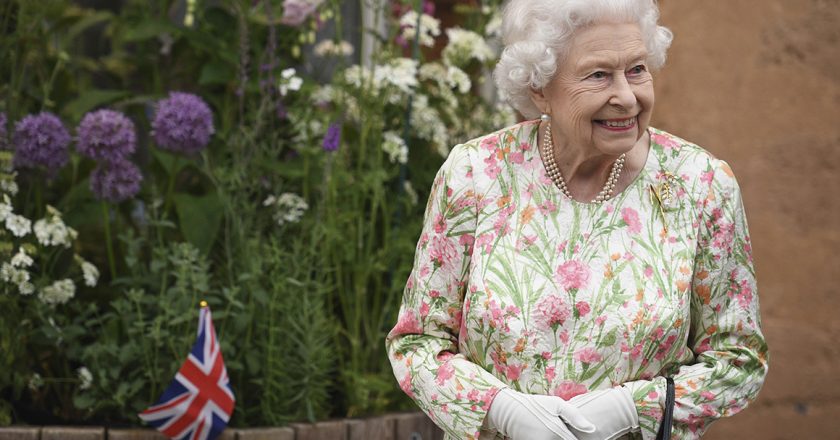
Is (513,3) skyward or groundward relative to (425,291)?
skyward

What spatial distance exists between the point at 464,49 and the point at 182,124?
3.43 feet

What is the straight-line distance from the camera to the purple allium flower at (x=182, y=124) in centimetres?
339

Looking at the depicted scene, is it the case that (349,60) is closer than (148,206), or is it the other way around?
(148,206)

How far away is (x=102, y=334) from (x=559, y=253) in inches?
73.3

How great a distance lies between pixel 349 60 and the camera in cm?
488

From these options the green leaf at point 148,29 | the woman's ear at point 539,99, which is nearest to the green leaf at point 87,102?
the green leaf at point 148,29

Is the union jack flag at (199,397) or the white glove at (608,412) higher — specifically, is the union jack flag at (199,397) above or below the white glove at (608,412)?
below

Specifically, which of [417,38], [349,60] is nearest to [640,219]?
[417,38]

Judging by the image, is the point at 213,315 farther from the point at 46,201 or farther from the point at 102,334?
the point at 46,201

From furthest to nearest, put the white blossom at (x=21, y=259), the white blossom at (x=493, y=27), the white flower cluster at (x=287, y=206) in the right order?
the white blossom at (x=493, y=27)
the white flower cluster at (x=287, y=206)
the white blossom at (x=21, y=259)

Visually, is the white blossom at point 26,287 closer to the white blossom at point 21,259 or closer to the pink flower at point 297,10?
the white blossom at point 21,259

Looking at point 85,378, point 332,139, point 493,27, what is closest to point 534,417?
point 332,139

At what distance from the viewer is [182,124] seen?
339cm

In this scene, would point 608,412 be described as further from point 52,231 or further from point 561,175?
point 52,231
